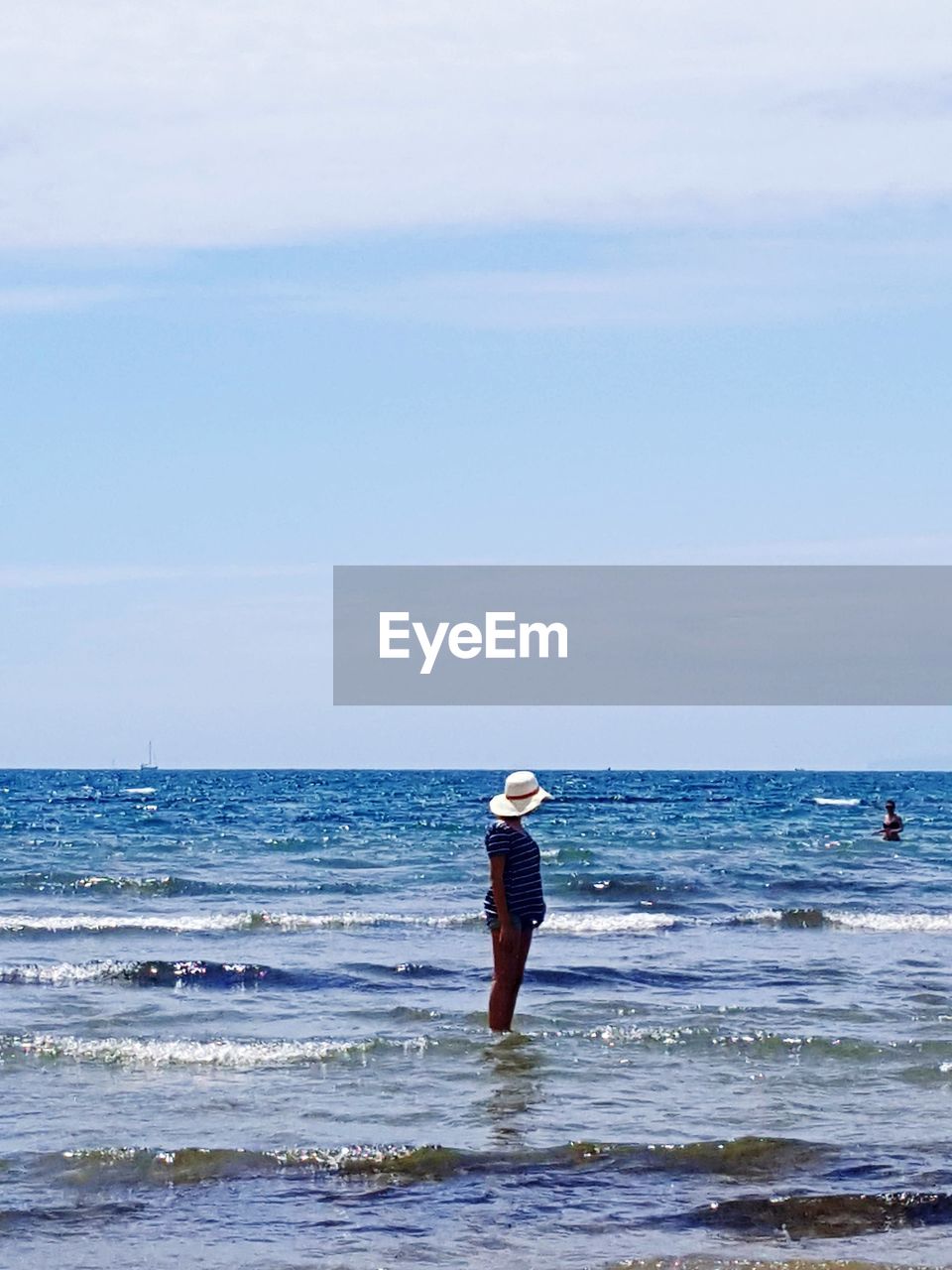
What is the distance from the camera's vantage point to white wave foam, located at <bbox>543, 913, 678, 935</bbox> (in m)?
19.3

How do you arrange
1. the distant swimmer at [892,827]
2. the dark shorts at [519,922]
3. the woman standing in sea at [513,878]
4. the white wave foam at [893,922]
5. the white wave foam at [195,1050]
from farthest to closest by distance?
the distant swimmer at [892,827]
the white wave foam at [893,922]
the dark shorts at [519,922]
the woman standing in sea at [513,878]
the white wave foam at [195,1050]

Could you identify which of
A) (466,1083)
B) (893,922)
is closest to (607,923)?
(893,922)

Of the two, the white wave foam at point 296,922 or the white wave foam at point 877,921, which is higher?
the white wave foam at point 296,922

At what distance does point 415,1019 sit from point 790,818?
1395 inches

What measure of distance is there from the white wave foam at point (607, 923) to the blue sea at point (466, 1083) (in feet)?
0.35

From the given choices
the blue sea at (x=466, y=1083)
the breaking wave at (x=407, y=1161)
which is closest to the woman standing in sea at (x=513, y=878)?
the blue sea at (x=466, y=1083)

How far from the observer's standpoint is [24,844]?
33594mm

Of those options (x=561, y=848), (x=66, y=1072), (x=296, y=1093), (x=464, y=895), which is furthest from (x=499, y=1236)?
(x=561, y=848)

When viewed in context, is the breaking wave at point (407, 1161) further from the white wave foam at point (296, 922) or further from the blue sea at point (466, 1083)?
the white wave foam at point (296, 922)

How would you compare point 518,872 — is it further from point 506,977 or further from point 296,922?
point 296,922

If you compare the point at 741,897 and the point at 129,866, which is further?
the point at 129,866

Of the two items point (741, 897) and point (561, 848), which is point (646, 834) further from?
point (741, 897)

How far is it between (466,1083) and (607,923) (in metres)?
9.77

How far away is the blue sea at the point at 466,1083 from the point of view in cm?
743
